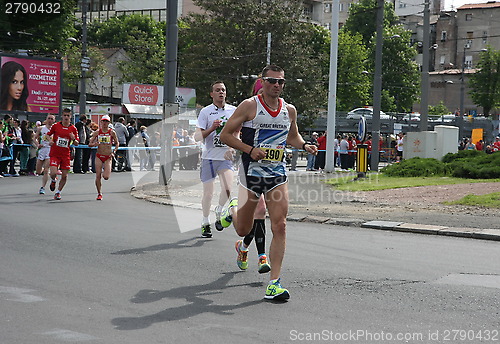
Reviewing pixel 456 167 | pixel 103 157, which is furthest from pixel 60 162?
pixel 456 167

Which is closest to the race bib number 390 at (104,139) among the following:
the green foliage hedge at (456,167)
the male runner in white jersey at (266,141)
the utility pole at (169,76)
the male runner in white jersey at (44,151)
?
the male runner in white jersey at (44,151)

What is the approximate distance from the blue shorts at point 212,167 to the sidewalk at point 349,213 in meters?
2.70

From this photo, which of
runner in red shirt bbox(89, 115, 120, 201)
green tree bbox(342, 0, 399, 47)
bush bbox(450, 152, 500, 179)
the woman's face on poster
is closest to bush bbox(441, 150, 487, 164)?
bush bbox(450, 152, 500, 179)

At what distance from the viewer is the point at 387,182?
21.2m

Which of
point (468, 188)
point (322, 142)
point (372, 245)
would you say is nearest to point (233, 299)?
point (372, 245)

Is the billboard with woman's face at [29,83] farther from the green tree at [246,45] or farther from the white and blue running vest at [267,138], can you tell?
the white and blue running vest at [267,138]

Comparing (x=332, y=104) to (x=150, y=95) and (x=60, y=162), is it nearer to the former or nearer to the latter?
(x=60, y=162)

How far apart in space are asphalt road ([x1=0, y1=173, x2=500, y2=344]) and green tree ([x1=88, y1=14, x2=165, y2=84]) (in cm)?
5896

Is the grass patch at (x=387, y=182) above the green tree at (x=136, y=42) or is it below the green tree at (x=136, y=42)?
below

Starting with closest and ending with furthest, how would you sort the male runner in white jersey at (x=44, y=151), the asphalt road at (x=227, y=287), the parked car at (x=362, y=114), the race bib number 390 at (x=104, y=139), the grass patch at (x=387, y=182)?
the asphalt road at (x=227, y=287), the race bib number 390 at (x=104, y=139), the male runner in white jersey at (x=44, y=151), the grass patch at (x=387, y=182), the parked car at (x=362, y=114)

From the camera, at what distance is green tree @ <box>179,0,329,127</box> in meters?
51.1

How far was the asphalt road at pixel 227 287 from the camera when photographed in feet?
16.9

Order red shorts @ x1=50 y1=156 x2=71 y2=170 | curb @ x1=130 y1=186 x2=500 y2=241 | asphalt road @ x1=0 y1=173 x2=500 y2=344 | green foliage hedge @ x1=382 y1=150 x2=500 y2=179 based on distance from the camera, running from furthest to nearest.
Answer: green foliage hedge @ x1=382 y1=150 x2=500 y2=179 → red shorts @ x1=50 y1=156 x2=71 y2=170 → curb @ x1=130 y1=186 x2=500 y2=241 → asphalt road @ x1=0 y1=173 x2=500 y2=344

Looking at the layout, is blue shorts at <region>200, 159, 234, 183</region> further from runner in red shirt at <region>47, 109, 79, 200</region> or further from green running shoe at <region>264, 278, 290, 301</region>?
runner in red shirt at <region>47, 109, 79, 200</region>
